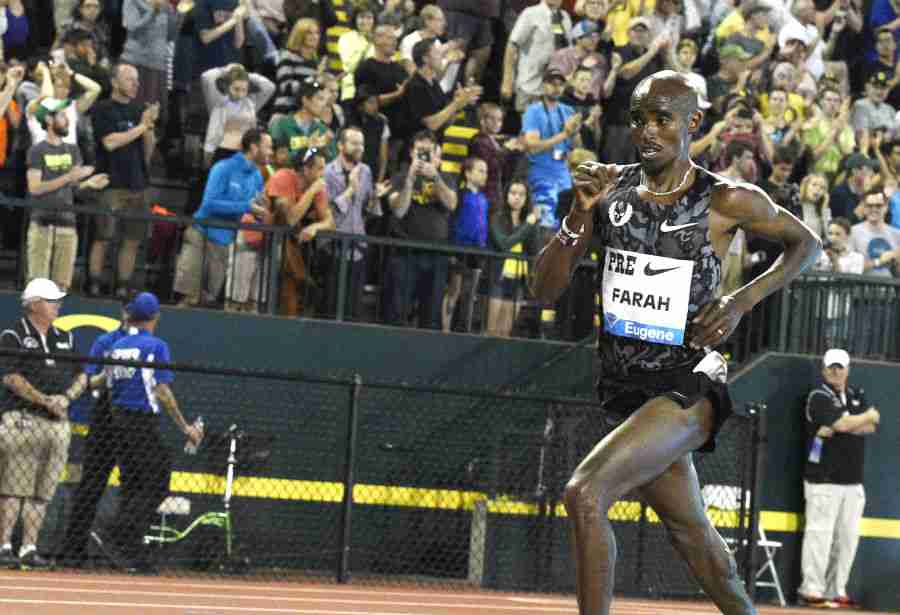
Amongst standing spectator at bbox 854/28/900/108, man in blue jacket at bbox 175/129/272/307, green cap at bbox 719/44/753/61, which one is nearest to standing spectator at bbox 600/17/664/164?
green cap at bbox 719/44/753/61

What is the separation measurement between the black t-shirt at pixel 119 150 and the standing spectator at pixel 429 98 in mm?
2679

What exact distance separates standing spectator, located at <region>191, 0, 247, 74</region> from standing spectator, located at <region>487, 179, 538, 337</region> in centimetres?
285

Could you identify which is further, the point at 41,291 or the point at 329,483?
the point at 329,483

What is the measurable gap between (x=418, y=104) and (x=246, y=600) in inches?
259

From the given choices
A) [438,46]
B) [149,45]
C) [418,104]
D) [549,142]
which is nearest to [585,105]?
[549,142]

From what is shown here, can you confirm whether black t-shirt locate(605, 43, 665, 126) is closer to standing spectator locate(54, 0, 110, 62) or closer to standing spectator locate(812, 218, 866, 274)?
standing spectator locate(812, 218, 866, 274)

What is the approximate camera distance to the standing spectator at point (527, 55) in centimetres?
1909

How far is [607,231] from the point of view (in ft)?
26.1

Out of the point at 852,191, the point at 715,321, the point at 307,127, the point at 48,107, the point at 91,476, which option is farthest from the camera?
the point at 852,191

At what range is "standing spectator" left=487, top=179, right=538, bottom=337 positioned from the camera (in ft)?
54.8

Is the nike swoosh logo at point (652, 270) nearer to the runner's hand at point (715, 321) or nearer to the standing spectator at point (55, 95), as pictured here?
the runner's hand at point (715, 321)

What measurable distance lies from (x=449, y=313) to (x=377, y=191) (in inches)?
47.9

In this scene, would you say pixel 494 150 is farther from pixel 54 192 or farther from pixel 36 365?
pixel 36 365

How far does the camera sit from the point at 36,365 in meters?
13.8
